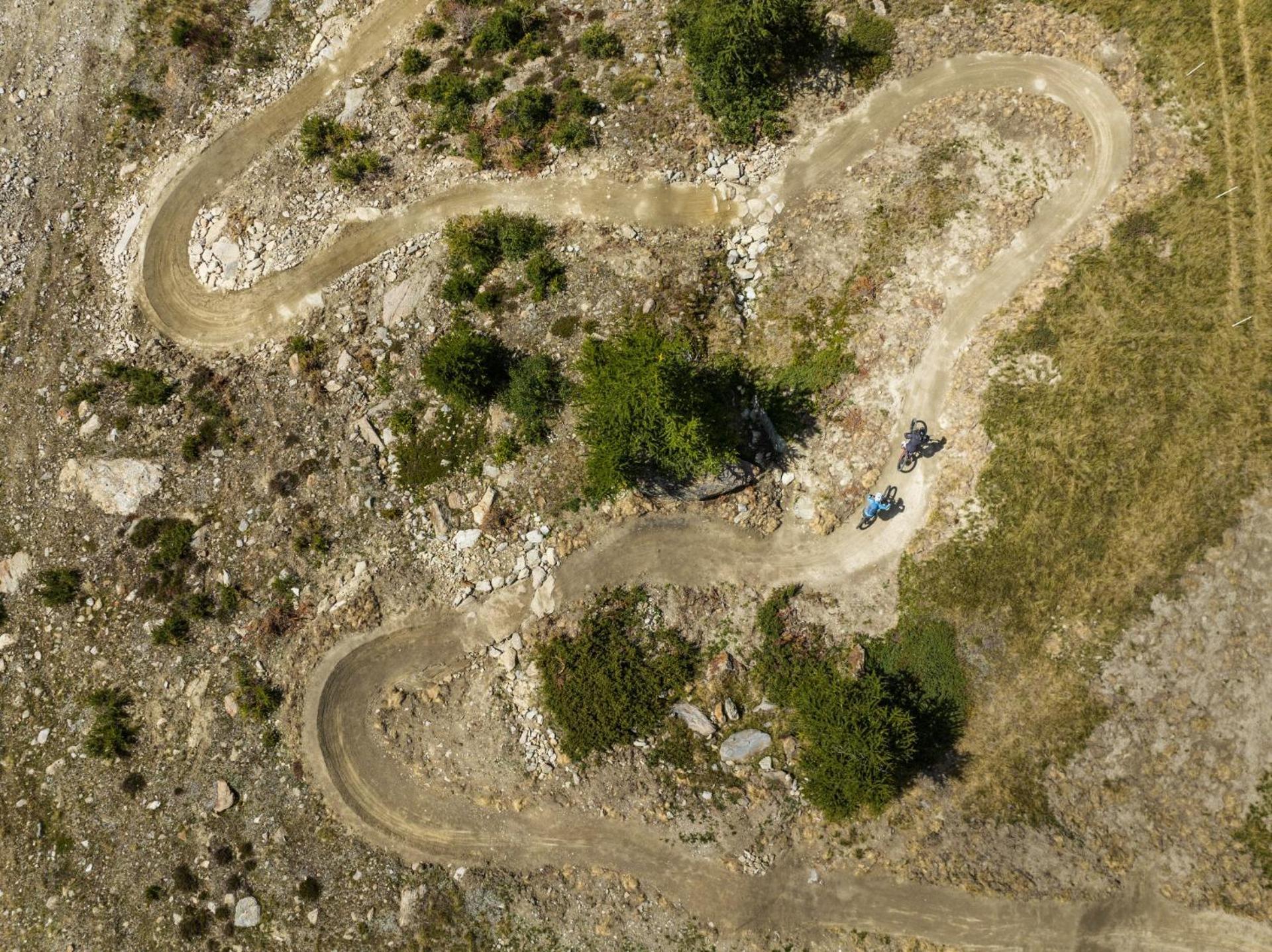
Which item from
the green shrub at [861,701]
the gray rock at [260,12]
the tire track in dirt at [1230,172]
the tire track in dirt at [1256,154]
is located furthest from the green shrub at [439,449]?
the tire track in dirt at [1256,154]

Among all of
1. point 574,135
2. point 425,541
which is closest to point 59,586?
point 425,541

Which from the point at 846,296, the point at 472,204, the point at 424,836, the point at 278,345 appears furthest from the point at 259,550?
the point at 846,296

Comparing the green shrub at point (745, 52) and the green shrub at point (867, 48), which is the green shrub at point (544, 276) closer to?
the green shrub at point (745, 52)

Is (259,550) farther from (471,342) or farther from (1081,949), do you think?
(1081,949)

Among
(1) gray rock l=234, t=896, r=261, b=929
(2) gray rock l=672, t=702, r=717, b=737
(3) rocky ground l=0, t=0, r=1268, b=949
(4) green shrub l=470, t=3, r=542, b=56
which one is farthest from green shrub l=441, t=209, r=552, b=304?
(1) gray rock l=234, t=896, r=261, b=929

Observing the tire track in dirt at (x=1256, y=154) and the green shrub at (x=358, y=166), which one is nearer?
the tire track in dirt at (x=1256, y=154)

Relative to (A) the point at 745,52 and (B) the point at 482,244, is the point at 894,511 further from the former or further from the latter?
(B) the point at 482,244

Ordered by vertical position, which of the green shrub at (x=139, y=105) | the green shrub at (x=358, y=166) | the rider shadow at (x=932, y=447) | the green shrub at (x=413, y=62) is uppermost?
the green shrub at (x=413, y=62)
